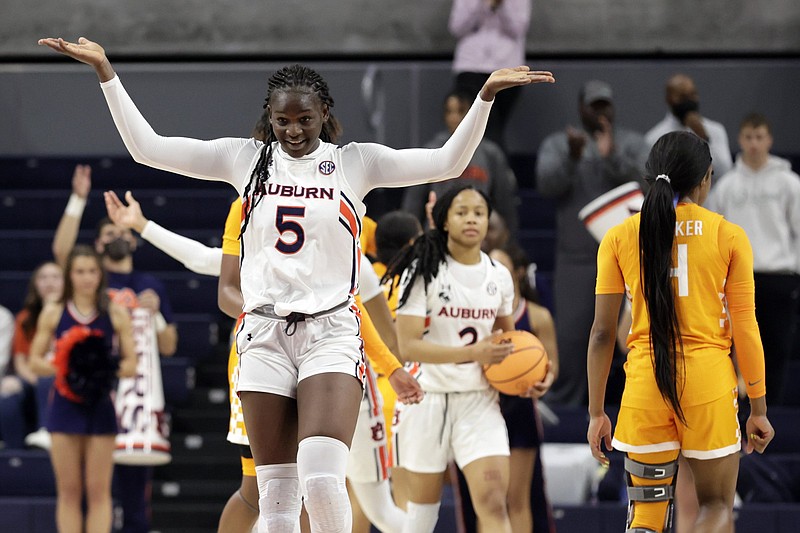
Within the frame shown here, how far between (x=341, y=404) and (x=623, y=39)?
8113 mm

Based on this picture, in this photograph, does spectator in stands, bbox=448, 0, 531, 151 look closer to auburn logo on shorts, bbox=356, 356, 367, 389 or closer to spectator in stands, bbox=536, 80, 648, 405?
spectator in stands, bbox=536, 80, 648, 405

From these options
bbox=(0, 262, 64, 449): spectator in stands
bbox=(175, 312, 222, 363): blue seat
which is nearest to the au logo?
bbox=(0, 262, 64, 449): spectator in stands

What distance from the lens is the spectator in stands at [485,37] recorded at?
10180 mm

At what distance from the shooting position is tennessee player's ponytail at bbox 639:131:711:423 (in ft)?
15.3

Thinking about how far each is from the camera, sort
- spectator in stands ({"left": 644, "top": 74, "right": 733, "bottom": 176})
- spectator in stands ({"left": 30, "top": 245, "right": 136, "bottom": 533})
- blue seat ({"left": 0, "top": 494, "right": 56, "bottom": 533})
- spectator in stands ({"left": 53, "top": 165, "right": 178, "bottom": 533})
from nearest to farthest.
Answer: spectator in stands ({"left": 30, "top": 245, "right": 136, "bottom": 533}) → spectator in stands ({"left": 53, "top": 165, "right": 178, "bottom": 533}) → blue seat ({"left": 0, "top": 494, "right": 56, "bottom": 533}) → spectator in stands ({"left": 644, "top": 74, "right": 733, "bottom": 176})

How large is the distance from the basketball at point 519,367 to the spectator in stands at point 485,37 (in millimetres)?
4197

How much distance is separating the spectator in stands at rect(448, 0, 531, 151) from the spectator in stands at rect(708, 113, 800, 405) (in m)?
1.98

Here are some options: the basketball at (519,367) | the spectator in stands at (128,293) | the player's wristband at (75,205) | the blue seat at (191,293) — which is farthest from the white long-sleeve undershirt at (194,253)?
the blue seat at (191,293)

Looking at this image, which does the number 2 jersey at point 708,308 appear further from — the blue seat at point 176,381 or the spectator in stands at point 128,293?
the blue seat at point 176,381

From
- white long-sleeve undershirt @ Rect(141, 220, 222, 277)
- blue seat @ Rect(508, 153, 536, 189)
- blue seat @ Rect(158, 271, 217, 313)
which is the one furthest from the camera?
blue seat @ Rect(508, 153, 536, 189)

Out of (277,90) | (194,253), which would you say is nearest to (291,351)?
(277,90)

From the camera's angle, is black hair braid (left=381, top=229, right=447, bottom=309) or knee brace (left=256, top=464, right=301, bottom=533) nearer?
knee brace (left=256, top=464, right=301, bottom=533)

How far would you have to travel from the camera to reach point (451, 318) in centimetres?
620

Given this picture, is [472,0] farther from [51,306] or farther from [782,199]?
[51,306]
